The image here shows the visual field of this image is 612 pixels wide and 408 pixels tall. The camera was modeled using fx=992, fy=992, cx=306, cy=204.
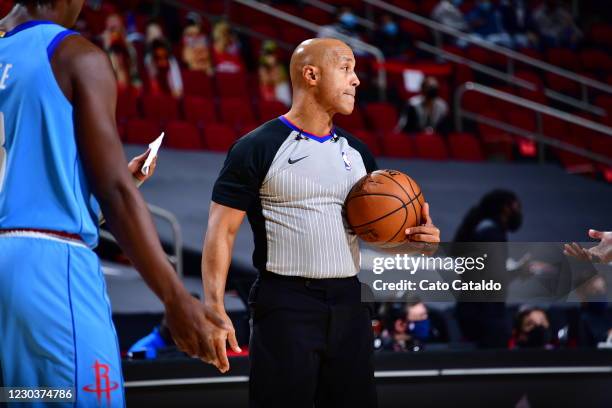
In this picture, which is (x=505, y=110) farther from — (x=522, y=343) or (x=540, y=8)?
(x=522, y=343)

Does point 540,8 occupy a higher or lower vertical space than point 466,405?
higher

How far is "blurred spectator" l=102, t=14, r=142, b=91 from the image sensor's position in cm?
909

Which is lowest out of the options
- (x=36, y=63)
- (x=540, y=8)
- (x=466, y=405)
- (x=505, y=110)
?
(x=466, y=405)

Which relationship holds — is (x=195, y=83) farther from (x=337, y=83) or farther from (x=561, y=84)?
(x=337, y=83)

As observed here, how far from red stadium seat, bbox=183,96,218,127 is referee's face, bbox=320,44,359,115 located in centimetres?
586

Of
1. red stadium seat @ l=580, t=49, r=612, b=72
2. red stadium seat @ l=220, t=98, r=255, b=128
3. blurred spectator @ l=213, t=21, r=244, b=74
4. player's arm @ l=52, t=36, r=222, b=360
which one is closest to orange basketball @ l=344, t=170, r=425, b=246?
player's arm @ l=52, t=36, r=222, b=360

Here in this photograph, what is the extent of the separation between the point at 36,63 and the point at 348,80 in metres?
1.77

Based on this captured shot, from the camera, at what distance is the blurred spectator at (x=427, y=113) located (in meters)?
10.3

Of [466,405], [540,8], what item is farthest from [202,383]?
[540,8]

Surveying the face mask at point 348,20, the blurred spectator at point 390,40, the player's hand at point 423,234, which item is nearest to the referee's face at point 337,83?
the player's hand at point 423,234

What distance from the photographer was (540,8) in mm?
14219

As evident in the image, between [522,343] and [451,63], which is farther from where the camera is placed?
[451,63]

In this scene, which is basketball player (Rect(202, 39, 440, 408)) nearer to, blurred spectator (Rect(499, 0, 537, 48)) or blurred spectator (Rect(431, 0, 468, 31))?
blurred spectator (Rect(431, 0, 468, 31))

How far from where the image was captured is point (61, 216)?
2041 mm
